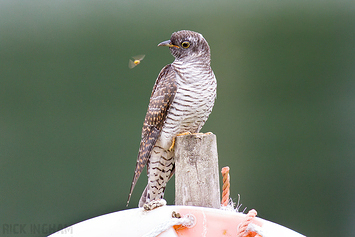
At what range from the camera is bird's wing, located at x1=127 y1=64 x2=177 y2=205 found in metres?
1.94

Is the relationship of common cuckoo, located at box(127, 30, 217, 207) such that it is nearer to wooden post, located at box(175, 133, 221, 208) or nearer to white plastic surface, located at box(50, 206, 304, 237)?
wooden post, located at box(175, 133, 221, 208)

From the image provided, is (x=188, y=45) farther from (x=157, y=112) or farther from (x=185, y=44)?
(x=157, y=112)

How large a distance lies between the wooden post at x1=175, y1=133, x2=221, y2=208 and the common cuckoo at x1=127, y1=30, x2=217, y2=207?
0.32 meters

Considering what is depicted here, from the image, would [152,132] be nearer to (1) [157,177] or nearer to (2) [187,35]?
(1) [157,177]

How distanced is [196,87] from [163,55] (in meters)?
1.72

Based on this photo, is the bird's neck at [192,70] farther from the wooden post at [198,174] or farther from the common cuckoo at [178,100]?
the wooden post at [198,174]

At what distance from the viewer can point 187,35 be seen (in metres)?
1.97

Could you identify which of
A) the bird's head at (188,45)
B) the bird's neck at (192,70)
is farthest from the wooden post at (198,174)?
the bird's head at (188,45)

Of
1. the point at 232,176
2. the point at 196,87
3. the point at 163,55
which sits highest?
the point at 163,55

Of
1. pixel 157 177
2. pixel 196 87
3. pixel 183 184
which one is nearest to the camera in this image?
pixel 183 184

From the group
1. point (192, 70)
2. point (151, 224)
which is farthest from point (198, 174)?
point (192, 70)

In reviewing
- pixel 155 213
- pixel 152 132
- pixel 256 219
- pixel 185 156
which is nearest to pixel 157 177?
pixel 152 132

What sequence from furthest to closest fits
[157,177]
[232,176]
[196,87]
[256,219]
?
[232,176], [157,177], [196,87], [256,219]

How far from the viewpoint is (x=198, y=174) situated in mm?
1550
